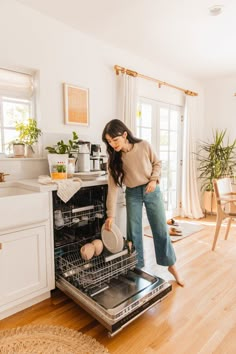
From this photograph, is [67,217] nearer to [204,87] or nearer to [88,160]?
[88,160]

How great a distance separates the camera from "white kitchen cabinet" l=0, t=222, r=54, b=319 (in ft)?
5.23

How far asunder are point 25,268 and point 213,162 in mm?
3327

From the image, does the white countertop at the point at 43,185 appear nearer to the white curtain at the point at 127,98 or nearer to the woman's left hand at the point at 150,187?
the woman's left hand at the point at 150,187

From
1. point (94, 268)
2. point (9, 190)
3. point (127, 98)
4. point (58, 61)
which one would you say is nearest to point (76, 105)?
point (58, 61)

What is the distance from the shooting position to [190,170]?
13.5ft

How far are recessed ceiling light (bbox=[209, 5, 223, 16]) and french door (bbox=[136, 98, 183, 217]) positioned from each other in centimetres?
138

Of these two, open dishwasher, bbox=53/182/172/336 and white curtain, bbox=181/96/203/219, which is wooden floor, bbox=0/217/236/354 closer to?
open dishwasher, bbox=53/182/172/336

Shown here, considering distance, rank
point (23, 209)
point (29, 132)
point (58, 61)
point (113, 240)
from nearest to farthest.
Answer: point (23, 209) → point (113, 240) → point (29, 132) → point (58, 61)

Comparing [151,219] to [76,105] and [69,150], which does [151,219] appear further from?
[76,105]

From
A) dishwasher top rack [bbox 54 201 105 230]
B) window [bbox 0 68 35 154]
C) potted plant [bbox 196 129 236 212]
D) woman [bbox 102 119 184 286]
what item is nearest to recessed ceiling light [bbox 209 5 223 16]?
woman [bbox 102 119 184 286]

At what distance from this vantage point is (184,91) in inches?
155

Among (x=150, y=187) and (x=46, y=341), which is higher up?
(x=150, y=187)

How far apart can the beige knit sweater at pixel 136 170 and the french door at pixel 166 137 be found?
1517 mm

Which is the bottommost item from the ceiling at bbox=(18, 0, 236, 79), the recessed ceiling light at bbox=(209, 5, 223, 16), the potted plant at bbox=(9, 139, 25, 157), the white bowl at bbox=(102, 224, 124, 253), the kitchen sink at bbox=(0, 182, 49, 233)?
the white bowl at bbox=(102, 224, 124, 253)
